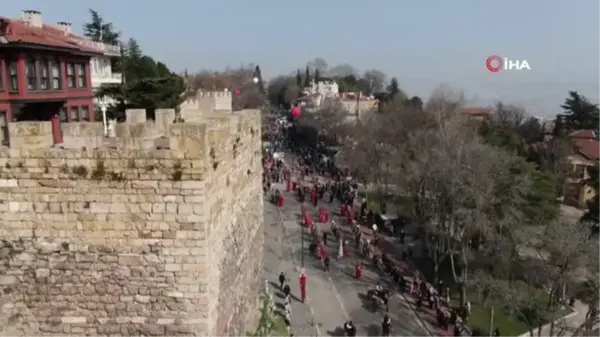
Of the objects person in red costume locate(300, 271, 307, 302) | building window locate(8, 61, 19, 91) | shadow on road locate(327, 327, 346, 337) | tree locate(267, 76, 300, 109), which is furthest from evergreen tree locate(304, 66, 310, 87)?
shadow on road locate(327, 327, 346, 337)

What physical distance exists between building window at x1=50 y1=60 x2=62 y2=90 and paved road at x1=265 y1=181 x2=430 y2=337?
12289 mm

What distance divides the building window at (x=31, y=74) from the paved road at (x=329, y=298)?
12532mm

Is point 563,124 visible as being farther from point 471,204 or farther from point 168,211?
point 168,211

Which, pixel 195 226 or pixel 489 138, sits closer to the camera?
pixel 195 226

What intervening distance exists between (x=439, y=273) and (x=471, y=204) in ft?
17.3

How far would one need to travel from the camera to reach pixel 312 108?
7981cm

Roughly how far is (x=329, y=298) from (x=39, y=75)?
1562 cm

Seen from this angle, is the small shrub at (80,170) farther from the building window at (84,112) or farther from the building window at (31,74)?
the building window at (84,112)

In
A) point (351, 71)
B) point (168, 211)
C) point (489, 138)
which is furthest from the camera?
point (351, 71)

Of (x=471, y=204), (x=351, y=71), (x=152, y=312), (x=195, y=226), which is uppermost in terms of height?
(x=351, y=71)

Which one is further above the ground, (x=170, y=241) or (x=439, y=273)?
(x=170, y=241)

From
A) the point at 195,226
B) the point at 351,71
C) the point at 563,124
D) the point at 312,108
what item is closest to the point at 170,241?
the point at 195,226

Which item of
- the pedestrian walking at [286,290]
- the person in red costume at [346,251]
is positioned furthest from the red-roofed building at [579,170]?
the pedestrian walking at [286,290]

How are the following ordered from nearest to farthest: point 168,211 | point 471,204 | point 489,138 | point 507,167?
point 168,211 < point 471,204 < point 507,167 < point 489,138
